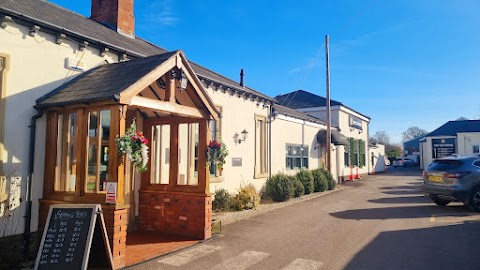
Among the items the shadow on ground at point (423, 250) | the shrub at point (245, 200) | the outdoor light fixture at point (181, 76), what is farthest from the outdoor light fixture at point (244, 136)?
the shadow on ground at point (423, 250)

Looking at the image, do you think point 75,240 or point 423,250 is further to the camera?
point 423,250

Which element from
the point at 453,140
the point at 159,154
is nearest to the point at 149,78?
the point at 159,154

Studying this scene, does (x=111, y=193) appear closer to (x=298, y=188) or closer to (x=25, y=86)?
(x=25, y=86)

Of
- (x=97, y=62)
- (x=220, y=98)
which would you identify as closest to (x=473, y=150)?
(x=220, y=98)

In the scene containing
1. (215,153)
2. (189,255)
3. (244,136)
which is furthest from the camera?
(244,136)

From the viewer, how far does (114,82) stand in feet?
20.7

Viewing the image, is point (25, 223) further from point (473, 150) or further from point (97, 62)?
point (473, 150)

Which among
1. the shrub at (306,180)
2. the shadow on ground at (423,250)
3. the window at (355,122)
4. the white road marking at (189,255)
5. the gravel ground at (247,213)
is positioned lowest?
the white road marking at (189,255)

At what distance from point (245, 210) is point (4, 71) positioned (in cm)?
770

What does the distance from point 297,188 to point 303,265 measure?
920 cm

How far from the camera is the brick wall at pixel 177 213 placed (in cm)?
780

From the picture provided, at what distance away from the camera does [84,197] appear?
6121 millimetres

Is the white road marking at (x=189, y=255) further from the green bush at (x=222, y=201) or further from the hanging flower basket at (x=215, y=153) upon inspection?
the green bush at (x=222, y=201)

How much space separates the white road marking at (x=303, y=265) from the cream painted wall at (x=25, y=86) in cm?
469
